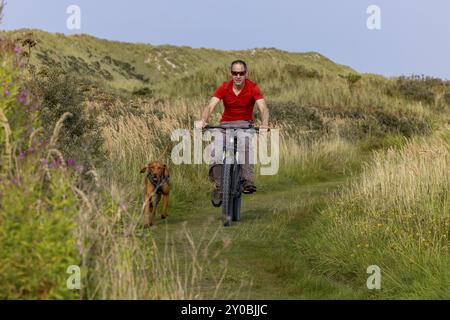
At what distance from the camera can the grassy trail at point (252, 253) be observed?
652 centimetres

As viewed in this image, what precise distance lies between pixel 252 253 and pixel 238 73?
9.46ft

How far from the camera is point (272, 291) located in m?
6.63

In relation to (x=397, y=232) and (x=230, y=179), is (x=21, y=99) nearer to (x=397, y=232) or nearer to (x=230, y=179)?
(x=397, y=232)

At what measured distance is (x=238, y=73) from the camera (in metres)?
9.80

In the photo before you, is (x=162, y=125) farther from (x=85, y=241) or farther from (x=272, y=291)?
(x=85, y=241)

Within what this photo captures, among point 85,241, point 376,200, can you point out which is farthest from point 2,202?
point 376,200

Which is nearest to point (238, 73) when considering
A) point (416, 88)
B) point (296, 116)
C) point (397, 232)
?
point (397, 232)

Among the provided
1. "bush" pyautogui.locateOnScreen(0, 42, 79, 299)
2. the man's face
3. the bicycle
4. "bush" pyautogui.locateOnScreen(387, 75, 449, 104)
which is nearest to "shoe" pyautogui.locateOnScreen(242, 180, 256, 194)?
the bicycle

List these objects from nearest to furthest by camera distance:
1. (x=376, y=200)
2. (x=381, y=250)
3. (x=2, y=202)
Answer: (x=2, y=202) → (x=381, y=250) → (x=376, y=200)

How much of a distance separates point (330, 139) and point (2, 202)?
18397 millimetres

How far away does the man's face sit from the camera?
32.0 ft

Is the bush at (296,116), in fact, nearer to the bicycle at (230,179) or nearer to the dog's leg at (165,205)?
the bicycle at (230,179)

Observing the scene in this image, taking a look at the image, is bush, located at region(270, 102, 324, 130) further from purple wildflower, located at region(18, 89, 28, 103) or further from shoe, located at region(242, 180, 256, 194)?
purple wildflower, located at region(18, 89, 28, 103)

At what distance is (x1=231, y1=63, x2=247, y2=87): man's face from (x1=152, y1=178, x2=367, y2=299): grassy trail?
219 centimetres
